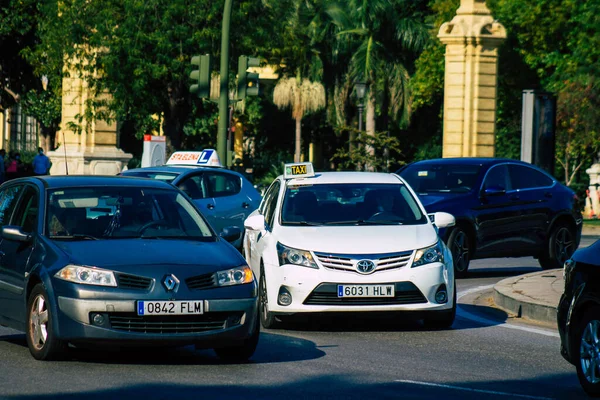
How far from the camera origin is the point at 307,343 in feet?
37.5

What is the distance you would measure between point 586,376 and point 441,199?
32.4ft

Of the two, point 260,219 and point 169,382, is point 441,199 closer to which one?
point 260,219

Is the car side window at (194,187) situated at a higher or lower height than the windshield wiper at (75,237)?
lower

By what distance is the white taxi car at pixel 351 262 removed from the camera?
39.7 feet

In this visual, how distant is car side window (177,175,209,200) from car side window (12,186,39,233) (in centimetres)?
965

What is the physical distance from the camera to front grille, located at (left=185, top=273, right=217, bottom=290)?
9711 mm

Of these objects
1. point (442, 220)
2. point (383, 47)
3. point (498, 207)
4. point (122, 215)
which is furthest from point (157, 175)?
point (383, 47)

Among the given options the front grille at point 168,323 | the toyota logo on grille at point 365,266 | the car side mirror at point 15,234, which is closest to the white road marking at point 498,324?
the toyota logo on grille at point 365,266

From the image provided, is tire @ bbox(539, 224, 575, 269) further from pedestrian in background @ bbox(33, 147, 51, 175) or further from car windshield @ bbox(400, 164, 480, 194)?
pedestrian in background @ bbox(33, 147, 51, 175)

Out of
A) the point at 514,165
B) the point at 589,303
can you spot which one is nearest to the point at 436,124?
the point at 514,165

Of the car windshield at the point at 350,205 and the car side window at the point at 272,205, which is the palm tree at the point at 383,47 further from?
the car windshield at the point at 350,205

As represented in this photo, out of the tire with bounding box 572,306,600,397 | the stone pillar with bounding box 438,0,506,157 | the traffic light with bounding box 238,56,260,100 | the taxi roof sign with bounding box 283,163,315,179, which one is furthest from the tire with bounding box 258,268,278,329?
the stone pillar with bounding box 438,0,506,157

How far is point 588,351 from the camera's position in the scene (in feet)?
28.7

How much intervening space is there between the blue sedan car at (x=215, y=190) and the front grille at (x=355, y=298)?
8493mm
